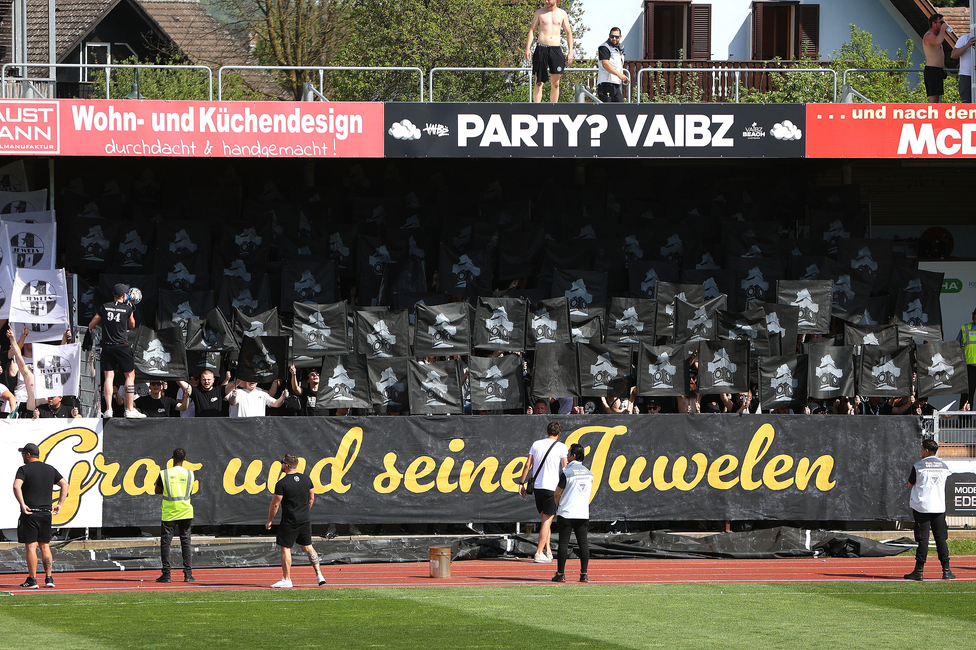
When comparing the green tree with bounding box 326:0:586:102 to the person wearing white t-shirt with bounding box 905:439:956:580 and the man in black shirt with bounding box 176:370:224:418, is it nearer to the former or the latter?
the man in black shirt with bounding box 176:370:224:418

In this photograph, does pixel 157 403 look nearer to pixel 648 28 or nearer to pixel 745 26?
pixel 648 28

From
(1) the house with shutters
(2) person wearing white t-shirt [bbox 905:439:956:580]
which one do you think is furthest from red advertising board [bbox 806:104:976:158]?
(1) the house with shutters

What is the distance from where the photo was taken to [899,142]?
20.8 metres

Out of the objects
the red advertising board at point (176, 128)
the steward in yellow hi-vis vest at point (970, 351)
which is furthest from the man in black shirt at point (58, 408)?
the steward in yellow hi-vis vest at point (970, 351)

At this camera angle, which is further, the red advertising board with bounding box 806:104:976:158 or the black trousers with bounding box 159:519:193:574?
the red advertising board with bounding box 806:104:976:158

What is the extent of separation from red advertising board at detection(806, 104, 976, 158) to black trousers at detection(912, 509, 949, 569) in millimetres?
7298

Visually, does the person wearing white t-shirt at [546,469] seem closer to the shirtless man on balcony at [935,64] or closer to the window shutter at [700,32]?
the shirtless man on balcony at [935,64]

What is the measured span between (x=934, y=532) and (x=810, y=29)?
25.3m

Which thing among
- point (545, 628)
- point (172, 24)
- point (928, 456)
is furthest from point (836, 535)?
point (172, 24)

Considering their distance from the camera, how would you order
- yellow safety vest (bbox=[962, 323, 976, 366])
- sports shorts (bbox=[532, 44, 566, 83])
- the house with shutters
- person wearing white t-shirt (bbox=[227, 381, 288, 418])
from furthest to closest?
the house with shutters → yellow safety vest (bbox=[962, 323, 976, 366]) → sports shorts (bbox=[532, 44, 566, 83]) → person wearing white t-shirt (bbox=[227, 381, 288, 418])

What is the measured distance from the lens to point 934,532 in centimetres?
1564

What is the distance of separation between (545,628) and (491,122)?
1060 centimetres

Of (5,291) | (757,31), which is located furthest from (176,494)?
(757,31)

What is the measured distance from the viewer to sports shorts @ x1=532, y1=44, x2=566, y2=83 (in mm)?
20922
